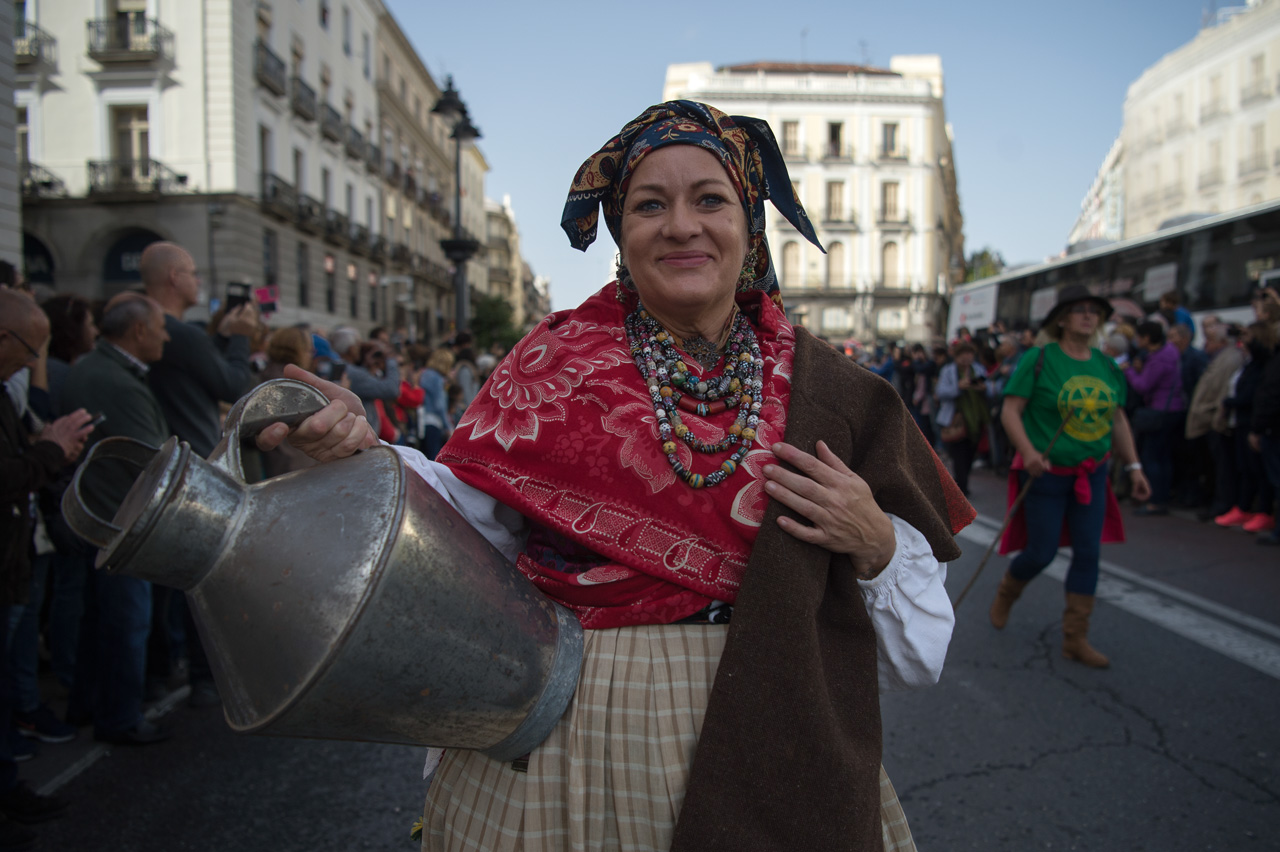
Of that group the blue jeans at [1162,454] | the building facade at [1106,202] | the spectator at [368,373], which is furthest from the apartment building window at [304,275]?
the building facade at [1106,202]

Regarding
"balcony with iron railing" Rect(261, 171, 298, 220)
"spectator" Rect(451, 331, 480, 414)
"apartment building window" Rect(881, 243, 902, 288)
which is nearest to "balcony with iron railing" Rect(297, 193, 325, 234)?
"balcony with iron railing" Rect(261, 171, 298, 220)

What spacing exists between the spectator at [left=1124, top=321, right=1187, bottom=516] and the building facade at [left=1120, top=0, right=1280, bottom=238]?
28.9 m

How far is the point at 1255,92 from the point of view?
106 feet

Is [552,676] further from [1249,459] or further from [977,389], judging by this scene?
[977,389]

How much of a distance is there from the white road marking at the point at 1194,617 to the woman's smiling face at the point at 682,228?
2.66m

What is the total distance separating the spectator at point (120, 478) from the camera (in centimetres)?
328

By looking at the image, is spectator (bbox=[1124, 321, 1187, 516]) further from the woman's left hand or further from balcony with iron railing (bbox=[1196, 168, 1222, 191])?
balcony with iron railing (bbox=[1196, 168, 1222, 191])

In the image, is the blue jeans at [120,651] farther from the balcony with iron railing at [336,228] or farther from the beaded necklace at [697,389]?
the balcony with iron railing at [336,228]

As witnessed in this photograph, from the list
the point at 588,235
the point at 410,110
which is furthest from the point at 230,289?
the point at 410,110

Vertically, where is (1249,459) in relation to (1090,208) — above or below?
below

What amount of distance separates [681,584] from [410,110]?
42032 mm

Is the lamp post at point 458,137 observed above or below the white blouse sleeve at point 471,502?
above

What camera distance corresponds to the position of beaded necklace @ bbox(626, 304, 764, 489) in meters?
1.37

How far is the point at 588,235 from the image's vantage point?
5.54 ft
